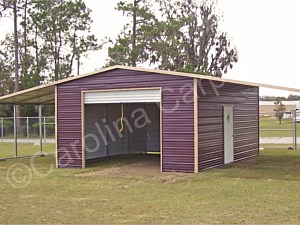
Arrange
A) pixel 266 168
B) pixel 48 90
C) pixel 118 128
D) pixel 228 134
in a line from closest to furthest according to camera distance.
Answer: pixel 266 168 → pixel 228 134 → pixel 48 90 → pixel 118 128

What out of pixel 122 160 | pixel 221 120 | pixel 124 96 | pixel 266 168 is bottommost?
pixel 122 160

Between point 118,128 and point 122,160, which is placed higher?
point 118,128

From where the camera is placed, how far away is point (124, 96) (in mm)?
13828

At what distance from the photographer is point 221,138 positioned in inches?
569

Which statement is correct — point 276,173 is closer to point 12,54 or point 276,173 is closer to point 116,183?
point 116,183

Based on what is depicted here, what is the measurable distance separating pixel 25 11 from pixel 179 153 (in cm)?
2682

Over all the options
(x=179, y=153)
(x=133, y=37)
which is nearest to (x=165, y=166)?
(x=179, y=153)

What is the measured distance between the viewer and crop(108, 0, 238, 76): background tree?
3506 centimetres

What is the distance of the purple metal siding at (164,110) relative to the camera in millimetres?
12805

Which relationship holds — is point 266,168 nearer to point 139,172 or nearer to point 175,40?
point 139,172

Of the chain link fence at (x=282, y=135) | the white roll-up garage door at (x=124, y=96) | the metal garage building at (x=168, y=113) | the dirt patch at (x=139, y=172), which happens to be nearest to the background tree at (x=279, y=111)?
the chain link fence at (x=282, y=135)

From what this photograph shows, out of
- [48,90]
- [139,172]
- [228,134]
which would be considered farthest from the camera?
[48,90]

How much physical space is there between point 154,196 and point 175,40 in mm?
28808

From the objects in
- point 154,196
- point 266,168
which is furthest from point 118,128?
point 154,196
